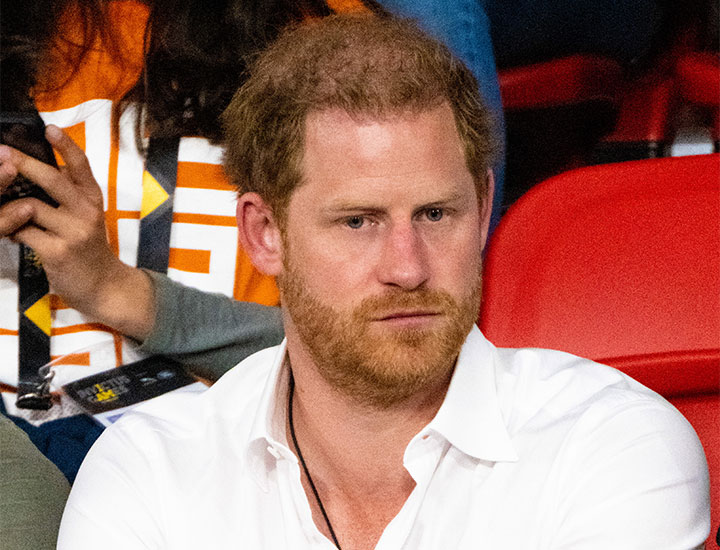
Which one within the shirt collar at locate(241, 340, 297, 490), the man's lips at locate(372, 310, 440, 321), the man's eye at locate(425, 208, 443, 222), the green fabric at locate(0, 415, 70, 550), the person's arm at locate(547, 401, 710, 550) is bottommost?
the green fabric at locate(0, 415, 70, 550)

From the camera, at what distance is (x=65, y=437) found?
5.59 ft

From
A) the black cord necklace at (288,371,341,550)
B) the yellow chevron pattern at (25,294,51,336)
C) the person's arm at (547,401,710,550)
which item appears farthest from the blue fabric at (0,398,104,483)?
the person's arm at (547,401,710,550)

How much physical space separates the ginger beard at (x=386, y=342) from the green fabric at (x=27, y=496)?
0.42 metres

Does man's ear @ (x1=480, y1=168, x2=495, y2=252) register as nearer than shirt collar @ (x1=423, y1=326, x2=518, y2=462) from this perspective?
No

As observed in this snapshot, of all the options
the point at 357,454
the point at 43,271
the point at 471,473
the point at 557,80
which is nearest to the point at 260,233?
the point at 357,454

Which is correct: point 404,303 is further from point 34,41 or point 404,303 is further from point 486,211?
point 34,41

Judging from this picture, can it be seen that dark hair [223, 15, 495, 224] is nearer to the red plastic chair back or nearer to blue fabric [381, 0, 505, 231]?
the red plastic chair back

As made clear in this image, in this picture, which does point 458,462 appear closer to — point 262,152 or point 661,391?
point 661,391

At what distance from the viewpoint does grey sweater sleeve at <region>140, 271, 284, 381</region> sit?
5.85 ft

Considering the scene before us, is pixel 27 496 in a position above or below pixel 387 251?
below

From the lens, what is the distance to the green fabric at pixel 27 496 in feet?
4.24

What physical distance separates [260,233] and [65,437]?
1.85 feet

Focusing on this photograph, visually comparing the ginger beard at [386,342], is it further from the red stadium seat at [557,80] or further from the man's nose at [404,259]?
the red stadium seat at [557,80]

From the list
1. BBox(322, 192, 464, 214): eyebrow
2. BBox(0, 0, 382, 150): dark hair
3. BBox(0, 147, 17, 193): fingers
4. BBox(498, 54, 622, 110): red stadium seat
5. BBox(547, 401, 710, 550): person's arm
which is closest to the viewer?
BBox(547, 401, 710, 550): person's arm
